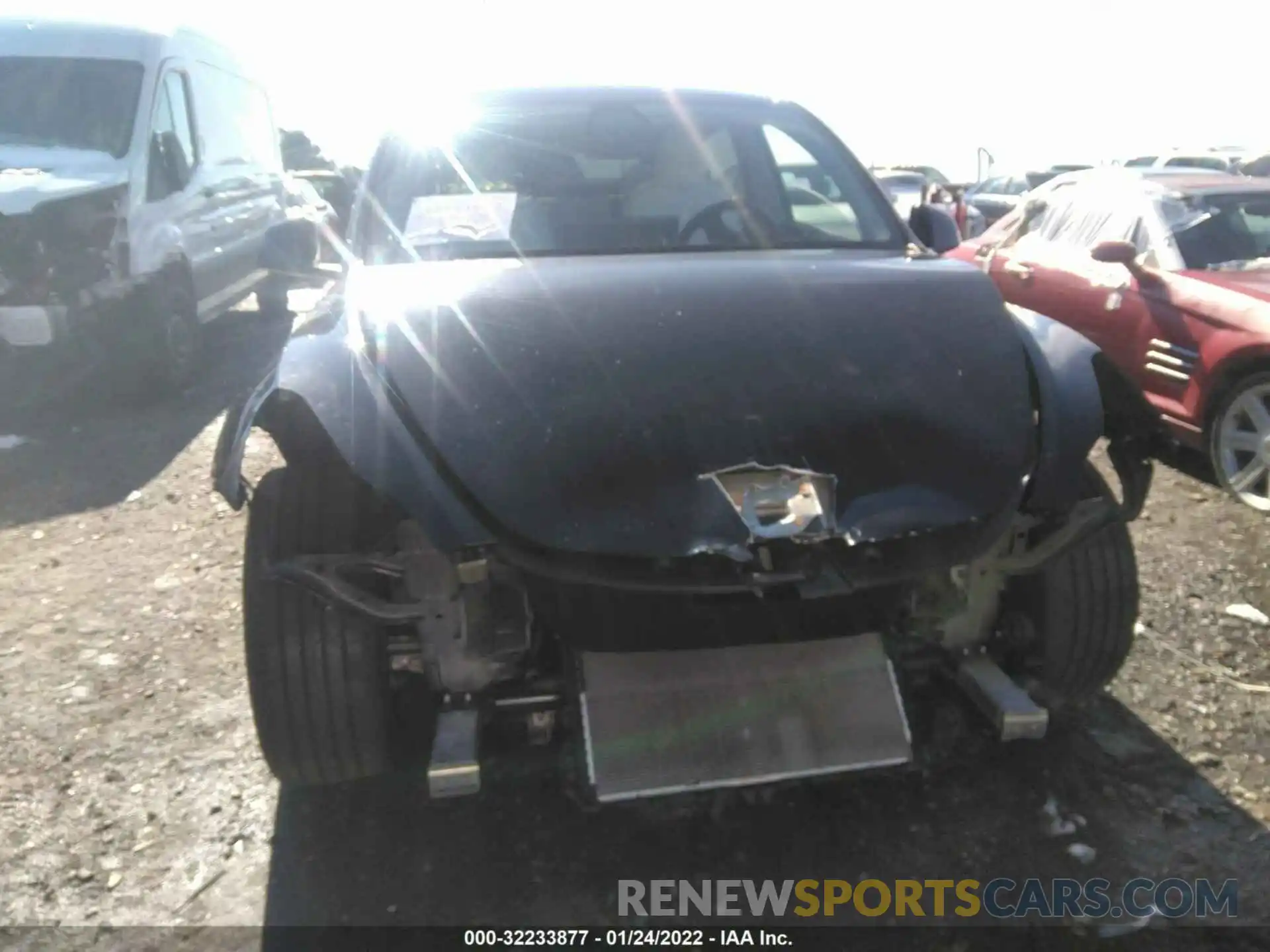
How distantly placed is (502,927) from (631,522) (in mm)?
1031

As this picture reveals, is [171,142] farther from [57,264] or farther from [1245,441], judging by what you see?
[1245,441]

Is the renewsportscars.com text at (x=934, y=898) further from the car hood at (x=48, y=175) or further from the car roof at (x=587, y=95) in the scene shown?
the car hood at (x=48, y=175)

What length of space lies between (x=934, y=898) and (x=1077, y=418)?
Answer: 1177mm

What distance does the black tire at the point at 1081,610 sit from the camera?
9.01 ft

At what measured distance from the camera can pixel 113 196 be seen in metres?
6.50

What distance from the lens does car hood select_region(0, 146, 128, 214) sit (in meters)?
6.05

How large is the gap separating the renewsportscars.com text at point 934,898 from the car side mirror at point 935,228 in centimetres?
201

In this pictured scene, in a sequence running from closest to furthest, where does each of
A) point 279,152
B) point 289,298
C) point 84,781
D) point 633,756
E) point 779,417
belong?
point 779,417 < point 633,756 < point 84,781 < point 279,152 < point 289,298

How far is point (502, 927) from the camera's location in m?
Answer: 2.42

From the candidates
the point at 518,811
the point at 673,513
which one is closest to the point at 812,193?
the point at 673,513

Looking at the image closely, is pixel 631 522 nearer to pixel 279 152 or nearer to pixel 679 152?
pixel 679 152

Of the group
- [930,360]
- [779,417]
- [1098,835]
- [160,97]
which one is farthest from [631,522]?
[160,97]

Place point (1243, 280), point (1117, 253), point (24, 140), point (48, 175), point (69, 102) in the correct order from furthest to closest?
point (69, 102), point (24, 140), point (48, 175), point (1117, 253), point (1243, 280)

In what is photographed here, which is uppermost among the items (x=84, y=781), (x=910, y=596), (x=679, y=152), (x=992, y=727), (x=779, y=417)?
(x=679, y=152)
